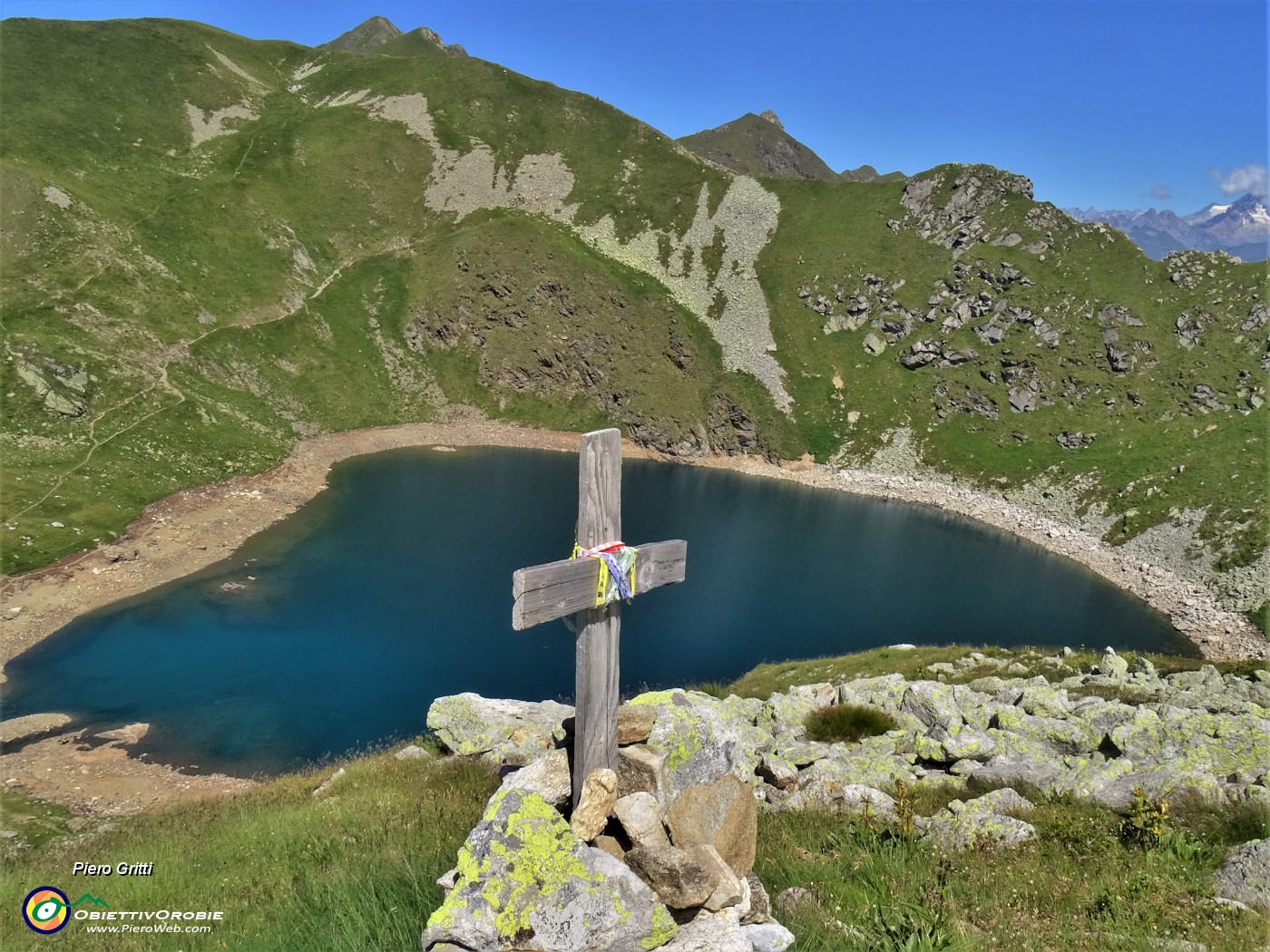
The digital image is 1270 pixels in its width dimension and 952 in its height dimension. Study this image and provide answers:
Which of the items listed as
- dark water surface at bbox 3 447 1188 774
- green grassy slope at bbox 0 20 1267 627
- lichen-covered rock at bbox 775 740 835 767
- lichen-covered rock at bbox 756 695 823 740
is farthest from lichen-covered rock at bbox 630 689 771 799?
green grassy slope at bbox 0 20 1267 627

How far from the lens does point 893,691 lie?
19.0 m

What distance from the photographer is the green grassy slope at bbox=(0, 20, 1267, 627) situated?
68938 millimetres

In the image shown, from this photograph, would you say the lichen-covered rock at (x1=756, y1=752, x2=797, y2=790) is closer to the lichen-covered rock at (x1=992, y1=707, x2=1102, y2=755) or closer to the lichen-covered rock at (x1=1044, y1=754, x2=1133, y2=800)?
the lichen-covered rock at (x1=1044, y1=754, x2=1133, y2=800)

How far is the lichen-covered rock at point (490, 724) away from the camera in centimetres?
1650

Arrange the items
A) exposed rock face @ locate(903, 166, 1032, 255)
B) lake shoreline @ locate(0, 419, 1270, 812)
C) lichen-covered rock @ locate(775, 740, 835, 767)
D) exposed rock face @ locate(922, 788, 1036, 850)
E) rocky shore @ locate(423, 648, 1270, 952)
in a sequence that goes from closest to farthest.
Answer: rocky shore @ locate(423, 648, 1270, 952)
exposed rock face @ locate(922, 788, 1036, 850)
lichen-covered rock @ locate(775, 740, 835, 767)
lake shoreline @ locate(0, 419, 1270, 812)
exposed rock face @ locate(903, 166, 1032, 255)

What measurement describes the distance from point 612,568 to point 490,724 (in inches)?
496

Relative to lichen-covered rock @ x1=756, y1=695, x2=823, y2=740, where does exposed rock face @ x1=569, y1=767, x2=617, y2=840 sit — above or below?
above

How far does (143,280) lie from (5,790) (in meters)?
70.0

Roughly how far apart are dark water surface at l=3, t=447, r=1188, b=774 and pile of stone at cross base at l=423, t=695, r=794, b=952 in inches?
1046

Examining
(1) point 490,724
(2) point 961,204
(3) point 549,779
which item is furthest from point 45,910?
(2) point 961,204

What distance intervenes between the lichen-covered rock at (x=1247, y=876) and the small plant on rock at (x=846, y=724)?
27.7 feet

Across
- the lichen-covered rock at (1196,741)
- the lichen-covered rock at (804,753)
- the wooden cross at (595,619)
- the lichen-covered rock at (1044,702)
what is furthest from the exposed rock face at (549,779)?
the lichen-covered rock at (1044,702)

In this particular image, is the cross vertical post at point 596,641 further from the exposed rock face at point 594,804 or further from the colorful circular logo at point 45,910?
the colorful circular logo at point 45,910

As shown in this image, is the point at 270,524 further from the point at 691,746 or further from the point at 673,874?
the point at 673,874
